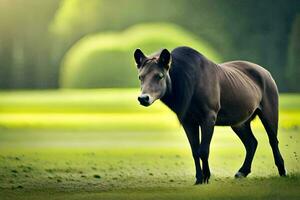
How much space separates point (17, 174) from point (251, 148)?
2.56 m

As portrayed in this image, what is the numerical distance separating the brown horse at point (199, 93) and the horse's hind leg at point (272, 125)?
0.03 ft

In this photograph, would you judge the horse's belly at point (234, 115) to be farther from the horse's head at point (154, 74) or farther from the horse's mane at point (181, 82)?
the horse's head at point (154, 74)

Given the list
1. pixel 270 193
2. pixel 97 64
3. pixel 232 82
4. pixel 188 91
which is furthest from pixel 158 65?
pixel 97 64

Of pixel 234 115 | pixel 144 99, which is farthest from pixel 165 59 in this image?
pixel 234 115

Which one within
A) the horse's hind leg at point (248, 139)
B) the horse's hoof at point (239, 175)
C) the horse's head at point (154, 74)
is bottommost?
the horse's hoof at point (239, 175)

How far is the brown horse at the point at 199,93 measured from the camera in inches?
256

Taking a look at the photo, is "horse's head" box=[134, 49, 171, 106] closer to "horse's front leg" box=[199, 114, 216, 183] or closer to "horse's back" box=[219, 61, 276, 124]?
"horse's front leg" box=[199, 114, 216, 183]

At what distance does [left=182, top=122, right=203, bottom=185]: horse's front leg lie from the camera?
681cm

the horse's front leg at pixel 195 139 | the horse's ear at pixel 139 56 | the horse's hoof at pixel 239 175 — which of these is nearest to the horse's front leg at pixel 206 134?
the horse's front leg at pixel 195 139

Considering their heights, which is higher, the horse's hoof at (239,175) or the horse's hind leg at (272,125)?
the horse's hind leg at (272,125)

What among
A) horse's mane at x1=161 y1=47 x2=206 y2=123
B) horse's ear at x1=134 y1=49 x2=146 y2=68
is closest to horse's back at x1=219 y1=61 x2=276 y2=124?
horse's mane at x1=161 y1=47 x2=206 y2=123

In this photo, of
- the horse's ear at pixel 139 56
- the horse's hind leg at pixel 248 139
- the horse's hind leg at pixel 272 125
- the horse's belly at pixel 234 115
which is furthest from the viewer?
the horse's hind leg at pixel 248 139

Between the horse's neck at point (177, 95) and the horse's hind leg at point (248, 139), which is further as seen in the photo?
the horse's hind leg at point (248, 139)

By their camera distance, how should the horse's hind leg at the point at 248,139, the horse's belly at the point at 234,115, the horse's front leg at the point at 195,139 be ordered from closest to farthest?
the horse's front leg at the point at 195,139, the horse's belly at the point at 234,115, the horse's hind leg at the point at 248,139
